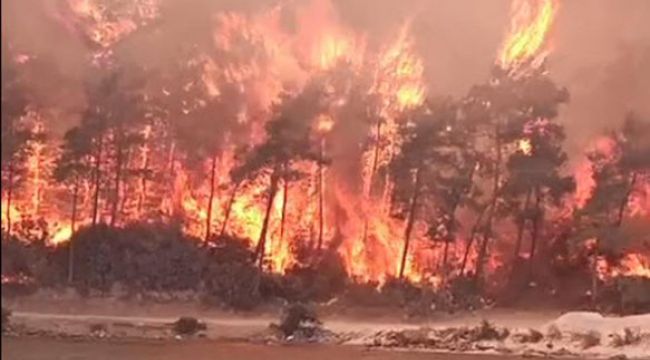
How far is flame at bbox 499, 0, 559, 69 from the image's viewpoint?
348 centimetres

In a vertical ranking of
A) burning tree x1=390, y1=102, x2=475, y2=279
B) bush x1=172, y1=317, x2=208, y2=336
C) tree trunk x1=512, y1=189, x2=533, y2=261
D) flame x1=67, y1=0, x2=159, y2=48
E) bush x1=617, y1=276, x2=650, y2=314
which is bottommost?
bush x1=172, y1=317, x2=208, y2=336

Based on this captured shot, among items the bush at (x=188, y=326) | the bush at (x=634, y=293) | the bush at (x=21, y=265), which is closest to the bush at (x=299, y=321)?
the bush at (x=188, y=326)

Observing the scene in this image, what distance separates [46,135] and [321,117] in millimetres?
912

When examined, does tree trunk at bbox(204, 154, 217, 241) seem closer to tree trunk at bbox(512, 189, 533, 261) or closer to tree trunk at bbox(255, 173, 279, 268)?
tree trunk at bbox(255, 173, 279, 268)

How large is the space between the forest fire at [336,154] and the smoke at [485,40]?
38 mm

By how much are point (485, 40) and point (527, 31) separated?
16 centimetres

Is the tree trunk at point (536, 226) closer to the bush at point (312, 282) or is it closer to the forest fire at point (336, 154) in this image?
the forest fire at point (336, 154)

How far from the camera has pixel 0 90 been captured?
7.50ft

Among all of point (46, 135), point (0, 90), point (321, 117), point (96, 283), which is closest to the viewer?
point (0, 90)

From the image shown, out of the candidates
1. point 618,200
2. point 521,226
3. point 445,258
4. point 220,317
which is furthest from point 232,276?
point 618,200

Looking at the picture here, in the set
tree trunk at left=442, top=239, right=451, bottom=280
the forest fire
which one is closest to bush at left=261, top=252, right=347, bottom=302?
the forest fire

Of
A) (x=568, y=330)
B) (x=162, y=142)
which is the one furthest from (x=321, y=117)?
(x=568, y=330)

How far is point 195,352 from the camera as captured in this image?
126 inches

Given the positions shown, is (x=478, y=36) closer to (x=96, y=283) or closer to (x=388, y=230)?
(x=388, y=230)
